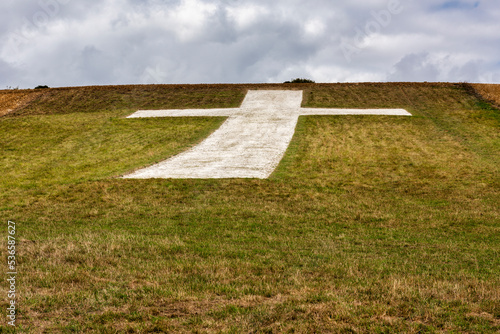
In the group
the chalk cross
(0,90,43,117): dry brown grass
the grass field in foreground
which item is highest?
(0,90,43,117): dry brown grass

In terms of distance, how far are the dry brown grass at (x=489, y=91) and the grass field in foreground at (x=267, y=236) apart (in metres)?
14.3

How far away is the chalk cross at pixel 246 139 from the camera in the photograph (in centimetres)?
2619

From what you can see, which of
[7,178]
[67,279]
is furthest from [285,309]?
[7,178]

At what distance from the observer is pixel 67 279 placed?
8.74 metres

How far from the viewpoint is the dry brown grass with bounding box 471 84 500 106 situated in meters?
50.8

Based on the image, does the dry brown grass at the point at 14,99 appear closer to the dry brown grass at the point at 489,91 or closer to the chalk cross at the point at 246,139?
the chalk cross at the point at 246,139

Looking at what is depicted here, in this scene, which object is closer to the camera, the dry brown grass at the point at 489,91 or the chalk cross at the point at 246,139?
the chalk cross at the point at 246,139

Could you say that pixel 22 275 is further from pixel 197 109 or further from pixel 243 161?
pixel 197 109

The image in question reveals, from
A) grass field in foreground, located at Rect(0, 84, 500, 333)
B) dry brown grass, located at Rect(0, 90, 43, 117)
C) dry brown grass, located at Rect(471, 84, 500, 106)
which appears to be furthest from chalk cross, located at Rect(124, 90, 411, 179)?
dry brown grass, located at Rect(0, 90, 43, 117)

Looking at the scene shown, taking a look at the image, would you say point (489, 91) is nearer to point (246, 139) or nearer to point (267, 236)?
point (246, 139)

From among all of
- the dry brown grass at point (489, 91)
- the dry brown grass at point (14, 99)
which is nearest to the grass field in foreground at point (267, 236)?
the dry brown grass at point (489, 91)

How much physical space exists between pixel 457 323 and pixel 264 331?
10.3 feet

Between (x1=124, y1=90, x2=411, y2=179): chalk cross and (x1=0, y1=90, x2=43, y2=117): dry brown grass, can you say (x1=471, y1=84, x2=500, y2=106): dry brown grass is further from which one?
(x1=0, y1=90, x2=43, y2=117): dry brown grass

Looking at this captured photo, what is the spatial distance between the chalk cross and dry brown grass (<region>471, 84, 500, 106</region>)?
13.0 metres
